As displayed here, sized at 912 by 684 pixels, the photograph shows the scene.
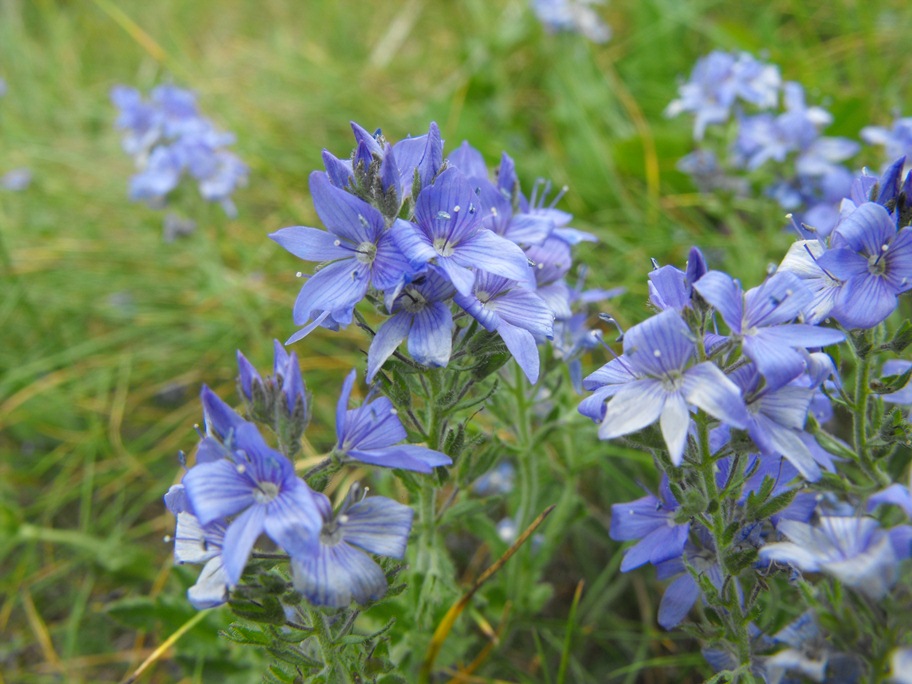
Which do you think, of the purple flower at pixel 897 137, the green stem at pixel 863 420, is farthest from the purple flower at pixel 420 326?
the purple flower at pixel 897 137

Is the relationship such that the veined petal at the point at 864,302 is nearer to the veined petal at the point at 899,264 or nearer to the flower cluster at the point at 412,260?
the veined petal at the point at 899,264

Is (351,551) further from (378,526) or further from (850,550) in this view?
(850,550)

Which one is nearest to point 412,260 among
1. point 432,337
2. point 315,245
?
point 432,337

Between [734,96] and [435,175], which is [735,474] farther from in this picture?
[734,96]

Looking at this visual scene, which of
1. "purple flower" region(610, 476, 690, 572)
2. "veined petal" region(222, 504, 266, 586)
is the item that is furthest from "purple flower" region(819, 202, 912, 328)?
"veined petal" region(222, 504, 266, 586)

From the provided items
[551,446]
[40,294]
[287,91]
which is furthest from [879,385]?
[287,91]
